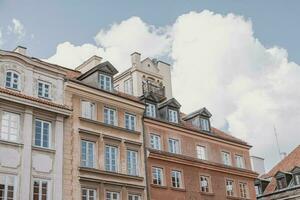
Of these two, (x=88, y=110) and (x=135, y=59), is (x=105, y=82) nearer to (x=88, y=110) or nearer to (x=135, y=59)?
(x=88, y=110)

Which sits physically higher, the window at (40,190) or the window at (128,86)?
the window at (128,86)

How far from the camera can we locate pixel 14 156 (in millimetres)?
24016

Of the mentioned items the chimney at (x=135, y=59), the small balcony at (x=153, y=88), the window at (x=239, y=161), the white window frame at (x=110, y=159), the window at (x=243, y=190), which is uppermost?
the chimney at (x=135, y=59)

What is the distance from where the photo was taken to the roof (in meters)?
44.0

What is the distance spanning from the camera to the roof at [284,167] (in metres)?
44.0

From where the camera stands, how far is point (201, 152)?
1388 inches

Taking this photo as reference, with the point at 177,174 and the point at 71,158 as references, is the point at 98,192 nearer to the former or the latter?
the point at 71,158

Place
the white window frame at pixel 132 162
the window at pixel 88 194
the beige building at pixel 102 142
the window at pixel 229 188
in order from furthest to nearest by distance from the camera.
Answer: the window at pixel 229 188 < the white window frame at pixel 132 162 < the beige building at pixel 102 142 < the window at pixel 88 194

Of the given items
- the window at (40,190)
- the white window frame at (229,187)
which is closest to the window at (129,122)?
the window at (40,190)

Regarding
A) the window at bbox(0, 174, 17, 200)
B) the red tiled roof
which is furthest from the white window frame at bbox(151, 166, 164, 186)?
the window at bbox(0, 174, 17, 200)

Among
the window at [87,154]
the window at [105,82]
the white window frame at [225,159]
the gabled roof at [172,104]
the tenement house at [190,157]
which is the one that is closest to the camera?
the window at [87,154]

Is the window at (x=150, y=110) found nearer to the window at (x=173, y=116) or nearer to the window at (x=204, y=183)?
the window at (x=173, y=116)

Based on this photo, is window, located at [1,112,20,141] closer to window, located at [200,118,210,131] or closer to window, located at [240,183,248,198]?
window, located at [200,118,210,131]

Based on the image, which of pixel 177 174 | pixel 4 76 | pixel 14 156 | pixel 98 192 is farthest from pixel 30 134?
pixel 177 174
